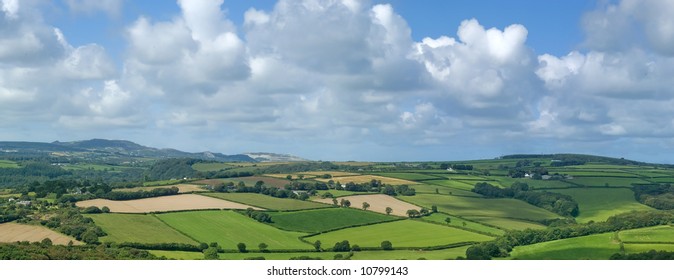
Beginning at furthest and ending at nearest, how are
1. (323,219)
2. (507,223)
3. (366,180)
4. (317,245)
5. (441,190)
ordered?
(366,180)
(441,190)
(507,223)
(323,219)
(317,245)

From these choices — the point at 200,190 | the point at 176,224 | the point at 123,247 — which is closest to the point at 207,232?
the point at 176,224

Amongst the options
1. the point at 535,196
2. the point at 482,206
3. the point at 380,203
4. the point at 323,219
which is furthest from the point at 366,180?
the point at 323,219

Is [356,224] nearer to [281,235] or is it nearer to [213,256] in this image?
[281,235]

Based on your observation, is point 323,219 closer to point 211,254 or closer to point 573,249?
point 211,254

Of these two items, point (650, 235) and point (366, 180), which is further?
point (366, 180)

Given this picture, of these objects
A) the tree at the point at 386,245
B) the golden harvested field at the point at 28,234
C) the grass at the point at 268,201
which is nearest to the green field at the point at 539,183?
the grass at the point at 268,201

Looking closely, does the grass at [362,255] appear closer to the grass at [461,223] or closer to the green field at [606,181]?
the grass at [461,223]

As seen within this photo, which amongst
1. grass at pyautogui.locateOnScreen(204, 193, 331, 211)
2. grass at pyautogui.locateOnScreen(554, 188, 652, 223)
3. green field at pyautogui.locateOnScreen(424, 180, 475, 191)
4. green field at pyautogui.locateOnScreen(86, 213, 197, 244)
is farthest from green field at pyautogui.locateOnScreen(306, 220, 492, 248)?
green field at pyautogui.locateOnScreen(424, 180, 475, 191)
